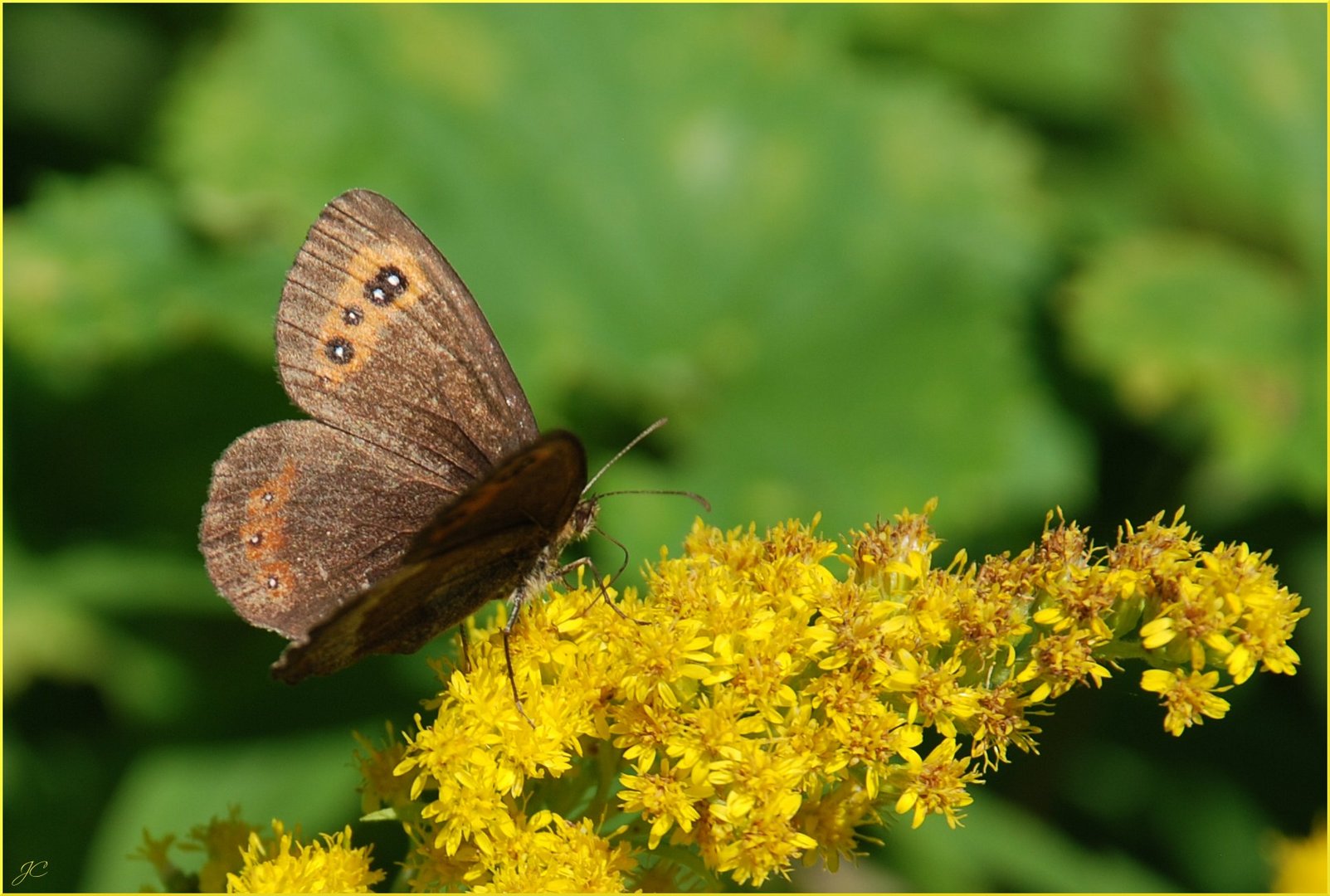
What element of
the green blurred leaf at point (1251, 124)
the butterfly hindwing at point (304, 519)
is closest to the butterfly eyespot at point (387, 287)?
the butterfly hindwing at point (304, 519)

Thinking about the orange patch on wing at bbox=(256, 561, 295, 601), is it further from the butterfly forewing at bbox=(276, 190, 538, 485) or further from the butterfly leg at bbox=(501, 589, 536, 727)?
the butterfly leg at bbox=(501, 589, 536, 727)

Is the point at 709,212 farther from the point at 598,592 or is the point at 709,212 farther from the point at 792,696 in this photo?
the point at 792,696

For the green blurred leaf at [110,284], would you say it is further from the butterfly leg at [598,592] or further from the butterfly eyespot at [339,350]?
the butterfly leg at [598,592]

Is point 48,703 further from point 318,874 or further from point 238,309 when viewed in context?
point 318,874

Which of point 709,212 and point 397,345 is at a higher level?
point 709,212

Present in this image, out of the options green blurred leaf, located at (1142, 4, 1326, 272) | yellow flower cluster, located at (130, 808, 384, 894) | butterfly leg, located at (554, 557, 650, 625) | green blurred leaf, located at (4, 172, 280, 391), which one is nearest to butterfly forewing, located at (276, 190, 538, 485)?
butterfly leg, located at (554, 557, 650, 625)

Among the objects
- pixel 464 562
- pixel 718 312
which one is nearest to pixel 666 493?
pixel 464 562

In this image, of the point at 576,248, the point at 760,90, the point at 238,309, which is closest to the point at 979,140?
the point at 760,90
